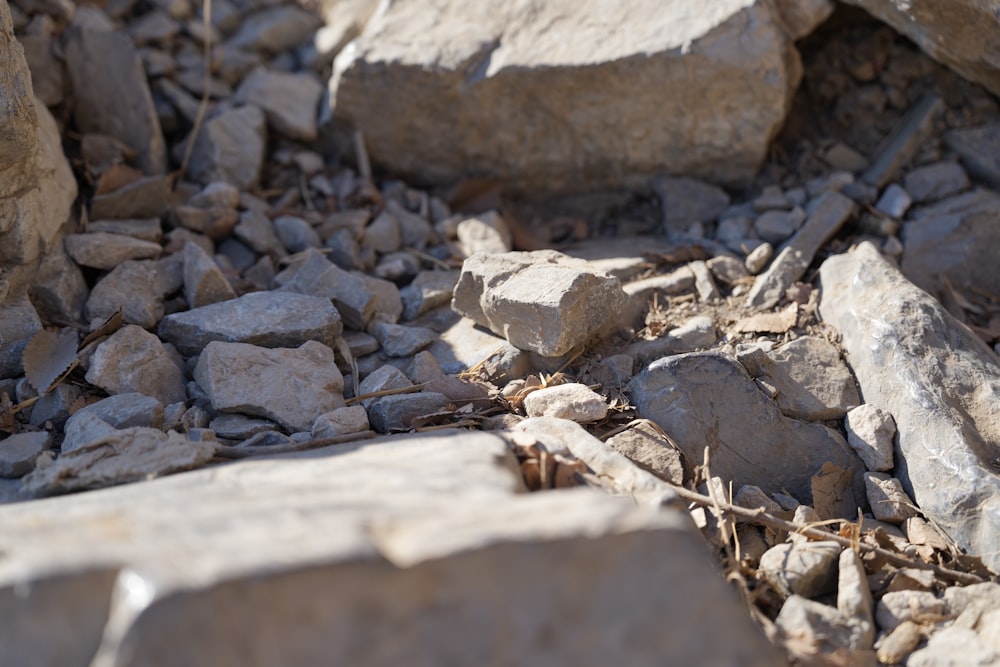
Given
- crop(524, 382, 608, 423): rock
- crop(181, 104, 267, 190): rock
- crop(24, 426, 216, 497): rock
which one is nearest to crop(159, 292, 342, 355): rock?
crop(24, 426, 216, 497): rock

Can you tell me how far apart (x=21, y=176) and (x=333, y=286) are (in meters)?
1.05

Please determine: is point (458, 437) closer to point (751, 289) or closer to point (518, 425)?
point (518, 425)

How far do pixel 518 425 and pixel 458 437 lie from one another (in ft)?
1.30

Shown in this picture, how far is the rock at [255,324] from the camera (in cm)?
287

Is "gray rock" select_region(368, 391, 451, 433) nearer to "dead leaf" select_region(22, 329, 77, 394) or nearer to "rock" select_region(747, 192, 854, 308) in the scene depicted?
"dead leaf" select_region(22, 329, 77, 394)

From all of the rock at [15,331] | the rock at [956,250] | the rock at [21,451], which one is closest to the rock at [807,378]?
the rock at [956,250]

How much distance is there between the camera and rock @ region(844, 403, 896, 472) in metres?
2.65

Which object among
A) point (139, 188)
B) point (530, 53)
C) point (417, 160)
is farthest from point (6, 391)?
point (530, 53)

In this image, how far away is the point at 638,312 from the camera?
3203 millimetres

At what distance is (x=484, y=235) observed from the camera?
3664 millimetres

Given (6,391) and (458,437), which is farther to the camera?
(6,391)

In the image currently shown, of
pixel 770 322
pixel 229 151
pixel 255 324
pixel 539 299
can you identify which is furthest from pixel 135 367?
pixel 770 322

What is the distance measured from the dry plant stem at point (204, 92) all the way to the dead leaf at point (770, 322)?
Result: 2.39 m

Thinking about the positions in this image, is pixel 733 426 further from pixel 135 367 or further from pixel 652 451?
pixel 135 367
